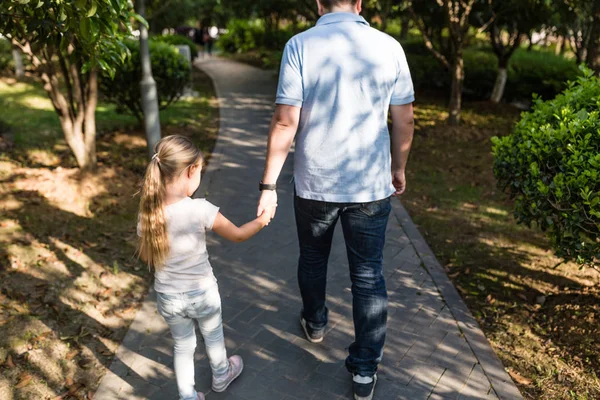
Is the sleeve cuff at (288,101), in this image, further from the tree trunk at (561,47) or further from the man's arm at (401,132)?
the tree trunk at (561,47)

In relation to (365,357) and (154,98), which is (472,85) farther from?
(365,357)

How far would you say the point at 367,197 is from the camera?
2857 mm

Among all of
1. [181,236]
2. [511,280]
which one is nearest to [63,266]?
[181,236]

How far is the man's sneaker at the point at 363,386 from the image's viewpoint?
9.98ft

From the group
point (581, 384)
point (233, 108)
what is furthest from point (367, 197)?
point (233, 108)

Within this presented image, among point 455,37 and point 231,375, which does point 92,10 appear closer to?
point 231,375

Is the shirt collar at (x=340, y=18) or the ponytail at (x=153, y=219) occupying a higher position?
the shirt collar at (x=340, y=18)

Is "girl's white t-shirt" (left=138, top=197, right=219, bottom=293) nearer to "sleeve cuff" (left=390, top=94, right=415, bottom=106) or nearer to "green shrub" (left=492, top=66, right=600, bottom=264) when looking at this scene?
"sleeve cuff" (left=390, top=94, right=415, bottom=106)

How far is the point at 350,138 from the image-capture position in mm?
2807

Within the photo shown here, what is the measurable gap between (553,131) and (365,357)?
192 centimetres

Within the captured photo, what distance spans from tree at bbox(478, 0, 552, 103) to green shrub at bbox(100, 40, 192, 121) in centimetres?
611

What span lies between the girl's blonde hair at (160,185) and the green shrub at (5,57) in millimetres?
15899

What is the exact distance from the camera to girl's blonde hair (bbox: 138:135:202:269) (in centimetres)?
255

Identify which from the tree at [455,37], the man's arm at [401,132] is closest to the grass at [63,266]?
the man's arm at [401,132]
